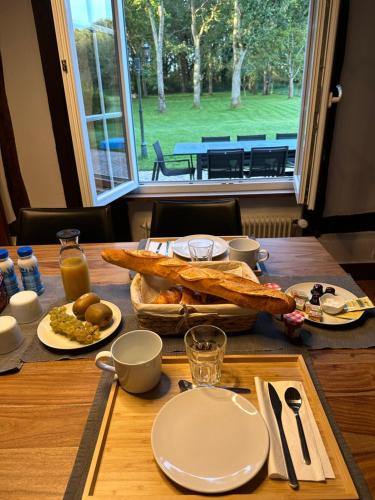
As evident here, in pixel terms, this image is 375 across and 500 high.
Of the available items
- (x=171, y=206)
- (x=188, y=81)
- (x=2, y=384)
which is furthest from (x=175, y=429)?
(x=188, y=81)

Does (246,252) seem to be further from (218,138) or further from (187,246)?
(218,138)

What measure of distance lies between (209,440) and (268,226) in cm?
210

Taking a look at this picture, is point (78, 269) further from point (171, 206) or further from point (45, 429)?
point (171, 206)

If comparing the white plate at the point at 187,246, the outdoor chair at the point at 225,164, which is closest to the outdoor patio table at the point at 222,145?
the outdoor chair at the point at 225,164

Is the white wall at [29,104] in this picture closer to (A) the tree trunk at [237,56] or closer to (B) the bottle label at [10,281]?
(A) the tree trunk at [237,56]

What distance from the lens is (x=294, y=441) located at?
568 mm

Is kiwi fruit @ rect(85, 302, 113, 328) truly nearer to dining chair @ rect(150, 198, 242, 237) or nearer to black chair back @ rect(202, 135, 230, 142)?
dining chair @ rect(150, 198, 242, 237)

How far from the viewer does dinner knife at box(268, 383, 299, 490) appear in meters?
0.51

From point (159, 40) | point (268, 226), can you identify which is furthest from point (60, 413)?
point (159, 40)

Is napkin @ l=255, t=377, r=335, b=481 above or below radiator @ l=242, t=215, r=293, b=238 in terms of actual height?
above

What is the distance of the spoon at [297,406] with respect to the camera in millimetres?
548

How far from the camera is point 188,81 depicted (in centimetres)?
276

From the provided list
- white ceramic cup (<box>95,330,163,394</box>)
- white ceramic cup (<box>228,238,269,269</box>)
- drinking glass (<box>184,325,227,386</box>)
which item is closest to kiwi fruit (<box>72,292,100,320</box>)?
white ceramic cup (<box>95,330,163,394</box>)

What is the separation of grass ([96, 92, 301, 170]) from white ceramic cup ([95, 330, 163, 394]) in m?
2.19
